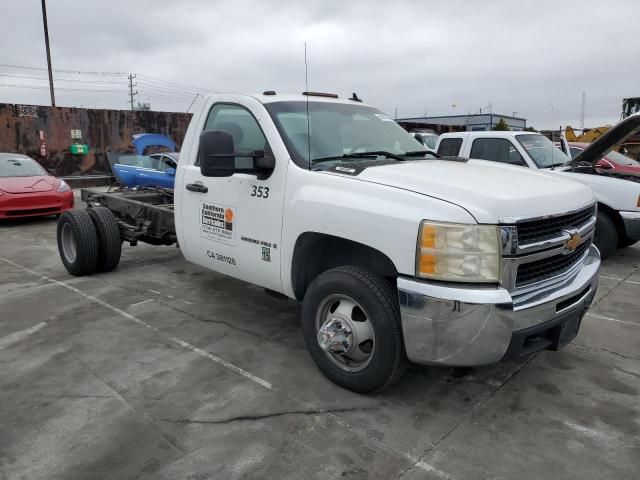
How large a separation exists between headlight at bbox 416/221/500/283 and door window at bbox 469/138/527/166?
5734mm

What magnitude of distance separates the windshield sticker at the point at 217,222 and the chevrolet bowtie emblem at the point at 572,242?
7.94 feet

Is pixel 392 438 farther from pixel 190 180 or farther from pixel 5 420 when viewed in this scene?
pixel 190 180

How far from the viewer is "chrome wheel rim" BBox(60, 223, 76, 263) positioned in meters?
6.29

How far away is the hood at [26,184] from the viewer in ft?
32.8

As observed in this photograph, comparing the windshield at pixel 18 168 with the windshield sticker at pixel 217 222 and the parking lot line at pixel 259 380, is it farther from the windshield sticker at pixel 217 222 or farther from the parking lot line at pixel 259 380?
the windshield sticker at pixel 217 222

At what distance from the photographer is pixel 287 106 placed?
404 cm

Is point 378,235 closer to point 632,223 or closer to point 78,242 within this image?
point 78,242

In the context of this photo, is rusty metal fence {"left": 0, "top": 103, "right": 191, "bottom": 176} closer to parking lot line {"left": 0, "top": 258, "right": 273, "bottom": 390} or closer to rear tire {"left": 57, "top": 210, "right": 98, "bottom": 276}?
rear tire {"left": 57, "top": 210, "right": 98, "bottom": 276}

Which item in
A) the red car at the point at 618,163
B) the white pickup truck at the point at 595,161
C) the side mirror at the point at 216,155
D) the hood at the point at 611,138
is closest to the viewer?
the side mirror at the point at 216,155

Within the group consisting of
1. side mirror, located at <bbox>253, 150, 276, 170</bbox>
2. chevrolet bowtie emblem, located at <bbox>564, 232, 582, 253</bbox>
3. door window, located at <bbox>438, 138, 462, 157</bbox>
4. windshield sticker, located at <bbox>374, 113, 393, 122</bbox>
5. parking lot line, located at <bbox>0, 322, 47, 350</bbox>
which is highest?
windshield sticker, located at <bbox>374, 113, 393, 122</bbox>

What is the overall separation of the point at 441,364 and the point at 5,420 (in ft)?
8.68

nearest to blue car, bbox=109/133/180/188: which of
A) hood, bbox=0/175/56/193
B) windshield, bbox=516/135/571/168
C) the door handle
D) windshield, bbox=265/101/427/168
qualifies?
hood, bbox=0/175/56/193

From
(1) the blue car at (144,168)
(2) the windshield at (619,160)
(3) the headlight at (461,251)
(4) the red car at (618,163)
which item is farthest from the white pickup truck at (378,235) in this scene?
(1) the blue car at (144,168)

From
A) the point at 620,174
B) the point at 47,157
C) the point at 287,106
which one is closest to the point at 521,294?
the point at 287,106
